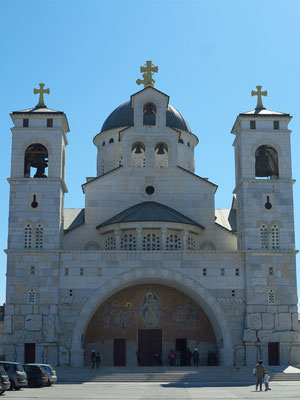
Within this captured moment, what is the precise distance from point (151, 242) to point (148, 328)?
5.46 metres

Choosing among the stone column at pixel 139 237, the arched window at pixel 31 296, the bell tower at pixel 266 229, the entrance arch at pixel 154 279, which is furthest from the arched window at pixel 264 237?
the arched window at pixel 31 296

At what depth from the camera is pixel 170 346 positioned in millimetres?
42656

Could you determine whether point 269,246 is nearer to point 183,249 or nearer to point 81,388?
point 183,249

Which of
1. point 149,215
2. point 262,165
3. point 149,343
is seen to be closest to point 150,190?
point 149,215

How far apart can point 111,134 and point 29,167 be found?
41.7ft

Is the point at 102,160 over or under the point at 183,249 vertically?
over

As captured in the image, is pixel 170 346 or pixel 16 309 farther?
pixel 170 346

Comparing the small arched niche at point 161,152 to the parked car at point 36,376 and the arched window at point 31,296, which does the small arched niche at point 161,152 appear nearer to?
the arched window at point 31,296

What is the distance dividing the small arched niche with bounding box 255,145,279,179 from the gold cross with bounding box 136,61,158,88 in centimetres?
899

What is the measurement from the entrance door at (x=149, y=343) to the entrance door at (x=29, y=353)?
22.9 ft

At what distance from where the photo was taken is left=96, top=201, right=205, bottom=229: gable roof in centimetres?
4191

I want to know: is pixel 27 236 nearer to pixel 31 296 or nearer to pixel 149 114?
pixel 31 296

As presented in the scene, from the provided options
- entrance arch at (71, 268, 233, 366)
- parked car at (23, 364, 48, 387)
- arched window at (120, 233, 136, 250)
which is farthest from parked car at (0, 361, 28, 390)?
arched window at (120, 233, 136, 250)

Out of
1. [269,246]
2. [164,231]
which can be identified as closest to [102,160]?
[164,231]
